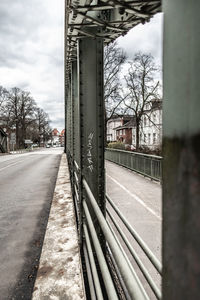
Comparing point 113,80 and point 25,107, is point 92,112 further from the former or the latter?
point 25,107

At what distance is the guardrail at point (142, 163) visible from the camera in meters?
10.8

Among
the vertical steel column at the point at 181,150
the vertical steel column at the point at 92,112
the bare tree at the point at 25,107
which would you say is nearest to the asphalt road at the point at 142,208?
the vertical steel column at the point at 92,112

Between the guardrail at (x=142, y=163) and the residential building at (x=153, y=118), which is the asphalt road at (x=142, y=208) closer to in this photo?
the guardrail at (x=142, y=163)

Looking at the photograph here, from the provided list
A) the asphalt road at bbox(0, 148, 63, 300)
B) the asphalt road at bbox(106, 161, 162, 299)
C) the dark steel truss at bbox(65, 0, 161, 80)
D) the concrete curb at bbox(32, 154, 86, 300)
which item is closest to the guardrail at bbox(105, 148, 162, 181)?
the asphalt road at bbox(106, 161, 162, 299)

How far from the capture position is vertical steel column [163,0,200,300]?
0.53m

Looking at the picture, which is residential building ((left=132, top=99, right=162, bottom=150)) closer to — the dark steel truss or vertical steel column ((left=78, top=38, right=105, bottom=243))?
vertical steel column ((left=78, top=38, right=105, bottom=243))

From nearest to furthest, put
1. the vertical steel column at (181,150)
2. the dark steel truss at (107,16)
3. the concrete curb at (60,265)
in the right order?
the vertical steel column at (181,150) → the dark steel truss at (107,16) → the concrete curb at (60,265)

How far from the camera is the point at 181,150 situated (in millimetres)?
588

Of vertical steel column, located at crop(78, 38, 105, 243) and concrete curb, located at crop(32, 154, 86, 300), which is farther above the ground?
vertical steel column, located at crop(78, 38, 105, 243)

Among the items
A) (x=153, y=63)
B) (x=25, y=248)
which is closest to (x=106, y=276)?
(x=25, y=248)

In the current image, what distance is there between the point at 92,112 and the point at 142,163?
381 inches

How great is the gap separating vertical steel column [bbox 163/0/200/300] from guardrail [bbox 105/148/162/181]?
32.4 ft

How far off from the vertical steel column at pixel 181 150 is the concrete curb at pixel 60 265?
1.92 meters

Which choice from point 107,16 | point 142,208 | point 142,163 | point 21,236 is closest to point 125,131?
point 142,163
